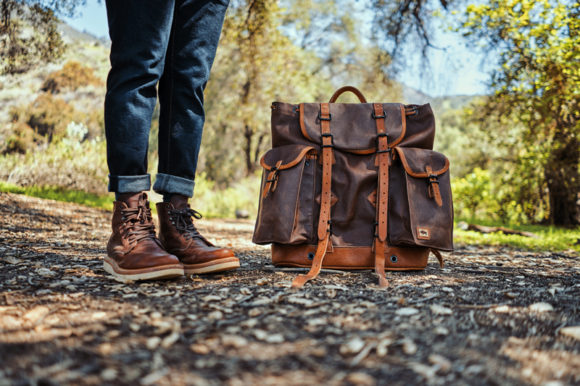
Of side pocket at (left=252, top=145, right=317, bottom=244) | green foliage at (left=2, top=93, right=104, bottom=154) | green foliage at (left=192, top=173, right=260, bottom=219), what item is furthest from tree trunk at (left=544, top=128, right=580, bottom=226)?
green foliage at (left=2, top=93, right=104, bottom=154)

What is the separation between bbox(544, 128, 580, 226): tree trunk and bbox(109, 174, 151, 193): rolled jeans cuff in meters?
8.25

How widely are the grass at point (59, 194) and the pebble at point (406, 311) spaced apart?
4.96m

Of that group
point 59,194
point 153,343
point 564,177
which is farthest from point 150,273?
point 564,177

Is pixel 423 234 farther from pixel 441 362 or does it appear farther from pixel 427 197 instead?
pixel 441 362

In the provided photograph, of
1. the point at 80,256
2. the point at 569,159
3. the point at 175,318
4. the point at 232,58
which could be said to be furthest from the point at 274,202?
the point at 232,58

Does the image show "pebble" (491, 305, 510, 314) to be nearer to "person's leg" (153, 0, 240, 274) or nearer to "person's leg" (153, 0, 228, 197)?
"person's leg" (153, 0, 240, 274)

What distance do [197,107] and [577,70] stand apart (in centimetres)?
641

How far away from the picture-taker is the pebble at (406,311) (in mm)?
1278

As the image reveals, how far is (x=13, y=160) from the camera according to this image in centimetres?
636

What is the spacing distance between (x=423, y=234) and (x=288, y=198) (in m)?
0.65

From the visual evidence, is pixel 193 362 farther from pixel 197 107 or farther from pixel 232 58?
pixel 232 58

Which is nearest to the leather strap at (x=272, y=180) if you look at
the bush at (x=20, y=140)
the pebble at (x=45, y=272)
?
the pebble at (x=45, y=272)

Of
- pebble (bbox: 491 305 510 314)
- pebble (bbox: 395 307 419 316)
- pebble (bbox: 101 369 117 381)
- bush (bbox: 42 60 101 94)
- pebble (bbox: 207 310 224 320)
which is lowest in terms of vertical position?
pebble (bbox: 101 369 117 381)

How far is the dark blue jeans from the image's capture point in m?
1.67
